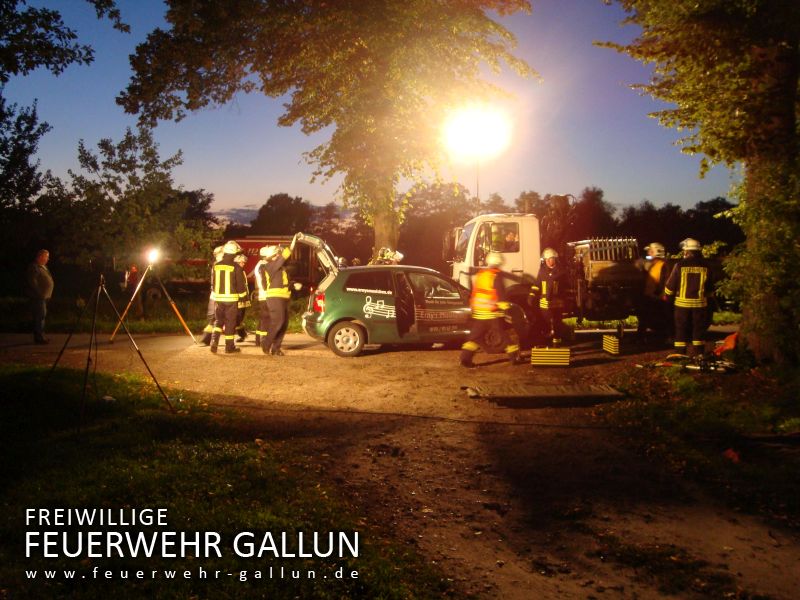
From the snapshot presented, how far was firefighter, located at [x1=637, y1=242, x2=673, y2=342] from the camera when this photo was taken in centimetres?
1291

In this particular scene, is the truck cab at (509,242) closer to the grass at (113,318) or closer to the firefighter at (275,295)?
the firefighter at (275,295)

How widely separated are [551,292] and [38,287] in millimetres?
10158

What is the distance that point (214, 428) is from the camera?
6961 millimetres

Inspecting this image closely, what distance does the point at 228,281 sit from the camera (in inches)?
487

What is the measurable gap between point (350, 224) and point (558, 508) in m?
66.5

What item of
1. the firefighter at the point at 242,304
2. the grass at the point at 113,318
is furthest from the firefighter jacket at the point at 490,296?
the grass at the point at 113,318

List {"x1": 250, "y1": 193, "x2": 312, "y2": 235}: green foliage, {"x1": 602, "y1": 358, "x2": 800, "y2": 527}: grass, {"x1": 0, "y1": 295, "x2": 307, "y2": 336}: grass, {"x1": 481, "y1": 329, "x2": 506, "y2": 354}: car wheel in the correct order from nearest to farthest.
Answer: {"x1": 602, "y1": 358, "x2": 800, "y2": 527}: grass, {"x1": 481, "y1": 329, "x2": 506, "y2": 354}: car wheel, {"x1": 0, "y1": 295, "x2": 307, "y2": 336}: grass, {"x1": 250, "y1": 193, "x2": 312, "y2": 235}: green foliage

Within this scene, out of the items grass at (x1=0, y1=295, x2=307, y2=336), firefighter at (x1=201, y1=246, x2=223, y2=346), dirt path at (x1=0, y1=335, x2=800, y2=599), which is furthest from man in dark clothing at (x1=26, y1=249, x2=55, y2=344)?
dirt path at (x1=0, y1=335, x2=800, y2=599)

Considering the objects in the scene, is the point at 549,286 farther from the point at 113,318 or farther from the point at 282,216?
the point at 282,216

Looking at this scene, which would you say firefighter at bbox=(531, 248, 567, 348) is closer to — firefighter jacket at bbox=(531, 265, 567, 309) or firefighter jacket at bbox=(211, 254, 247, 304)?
firefighter jacket at bbox=(531, 265, 567, 309)

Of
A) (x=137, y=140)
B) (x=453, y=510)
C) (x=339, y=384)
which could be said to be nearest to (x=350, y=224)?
(x=137, y=140)

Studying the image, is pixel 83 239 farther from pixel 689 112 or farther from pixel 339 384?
pixel 689 112

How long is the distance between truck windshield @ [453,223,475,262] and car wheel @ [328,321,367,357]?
296 centimetres

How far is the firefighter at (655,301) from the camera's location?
12.9 metres
